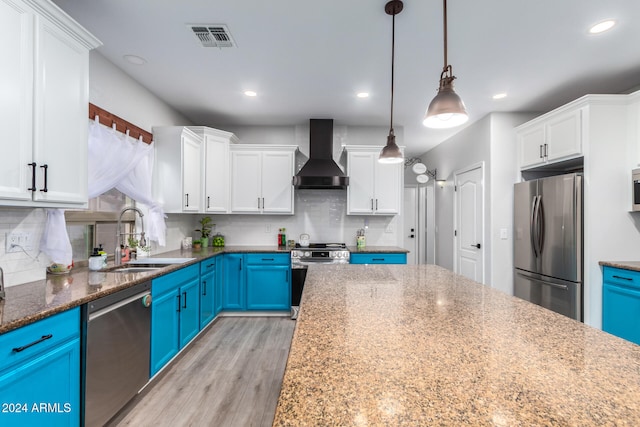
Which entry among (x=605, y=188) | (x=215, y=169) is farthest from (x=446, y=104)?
(x=215, y=169)

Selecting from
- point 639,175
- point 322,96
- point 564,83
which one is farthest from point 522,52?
point 322,96

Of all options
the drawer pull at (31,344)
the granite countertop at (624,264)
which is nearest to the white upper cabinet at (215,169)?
the drawer pull at (31,344)

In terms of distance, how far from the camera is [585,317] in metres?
2.80

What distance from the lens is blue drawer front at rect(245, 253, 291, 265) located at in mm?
3832

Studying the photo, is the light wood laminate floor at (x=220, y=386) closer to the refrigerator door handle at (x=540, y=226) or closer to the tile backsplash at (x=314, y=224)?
the tile backsplash at (x=314, y=224)

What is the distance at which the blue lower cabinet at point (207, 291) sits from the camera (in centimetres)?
318

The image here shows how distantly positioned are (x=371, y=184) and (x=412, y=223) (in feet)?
9.32

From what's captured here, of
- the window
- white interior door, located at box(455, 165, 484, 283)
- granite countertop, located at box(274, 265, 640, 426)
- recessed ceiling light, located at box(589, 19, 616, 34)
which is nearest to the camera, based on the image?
granite countertop, located at box(274, 265, 640, 426)

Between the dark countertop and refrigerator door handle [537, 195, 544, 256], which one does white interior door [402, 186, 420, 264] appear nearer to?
refrigerator door handle [537, 195, 544, 256]

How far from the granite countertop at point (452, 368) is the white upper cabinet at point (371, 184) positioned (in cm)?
284

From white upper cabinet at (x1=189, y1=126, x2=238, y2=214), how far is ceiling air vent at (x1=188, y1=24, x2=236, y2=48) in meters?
1.56

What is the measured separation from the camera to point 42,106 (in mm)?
1591

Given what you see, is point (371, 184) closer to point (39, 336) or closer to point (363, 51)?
point (363, 51)

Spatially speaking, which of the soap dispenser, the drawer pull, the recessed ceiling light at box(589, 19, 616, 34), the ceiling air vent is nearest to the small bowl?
the soap dispenser
